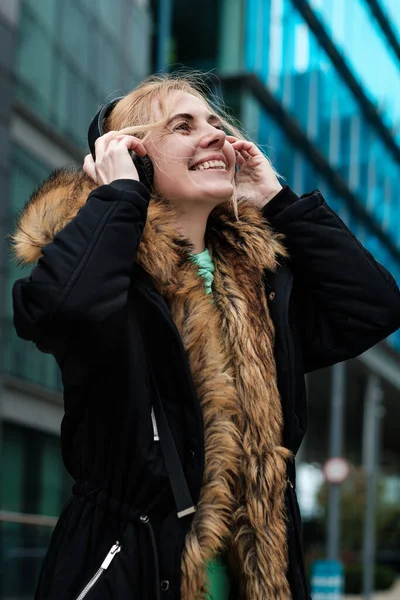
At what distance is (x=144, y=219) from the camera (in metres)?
2.74

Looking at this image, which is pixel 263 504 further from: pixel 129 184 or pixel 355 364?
pixel 355 364

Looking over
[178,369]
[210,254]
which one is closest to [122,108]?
[210,254]

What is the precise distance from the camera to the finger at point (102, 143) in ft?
9.57

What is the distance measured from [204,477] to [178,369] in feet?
0.85

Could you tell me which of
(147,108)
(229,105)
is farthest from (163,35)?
(147,108)

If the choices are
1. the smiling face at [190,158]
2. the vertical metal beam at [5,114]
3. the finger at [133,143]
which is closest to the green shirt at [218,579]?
the smiling face at [190,158]

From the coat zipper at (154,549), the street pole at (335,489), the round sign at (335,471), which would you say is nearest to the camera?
the coat zipper at (154,549)

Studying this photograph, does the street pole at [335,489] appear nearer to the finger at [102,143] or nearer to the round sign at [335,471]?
the round sign at [335,471]

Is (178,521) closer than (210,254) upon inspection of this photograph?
Yes

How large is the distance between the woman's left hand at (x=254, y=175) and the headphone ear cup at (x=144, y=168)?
0.31 m

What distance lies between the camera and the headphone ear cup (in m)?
2.97

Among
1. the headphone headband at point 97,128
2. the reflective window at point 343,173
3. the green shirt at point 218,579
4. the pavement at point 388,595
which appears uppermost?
the reflective window at point 343,173

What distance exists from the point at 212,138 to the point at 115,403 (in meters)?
0.83

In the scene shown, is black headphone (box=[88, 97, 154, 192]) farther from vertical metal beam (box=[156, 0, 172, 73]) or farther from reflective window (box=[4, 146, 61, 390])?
vertical metal beam (box=[156, 0, 172, 73])
